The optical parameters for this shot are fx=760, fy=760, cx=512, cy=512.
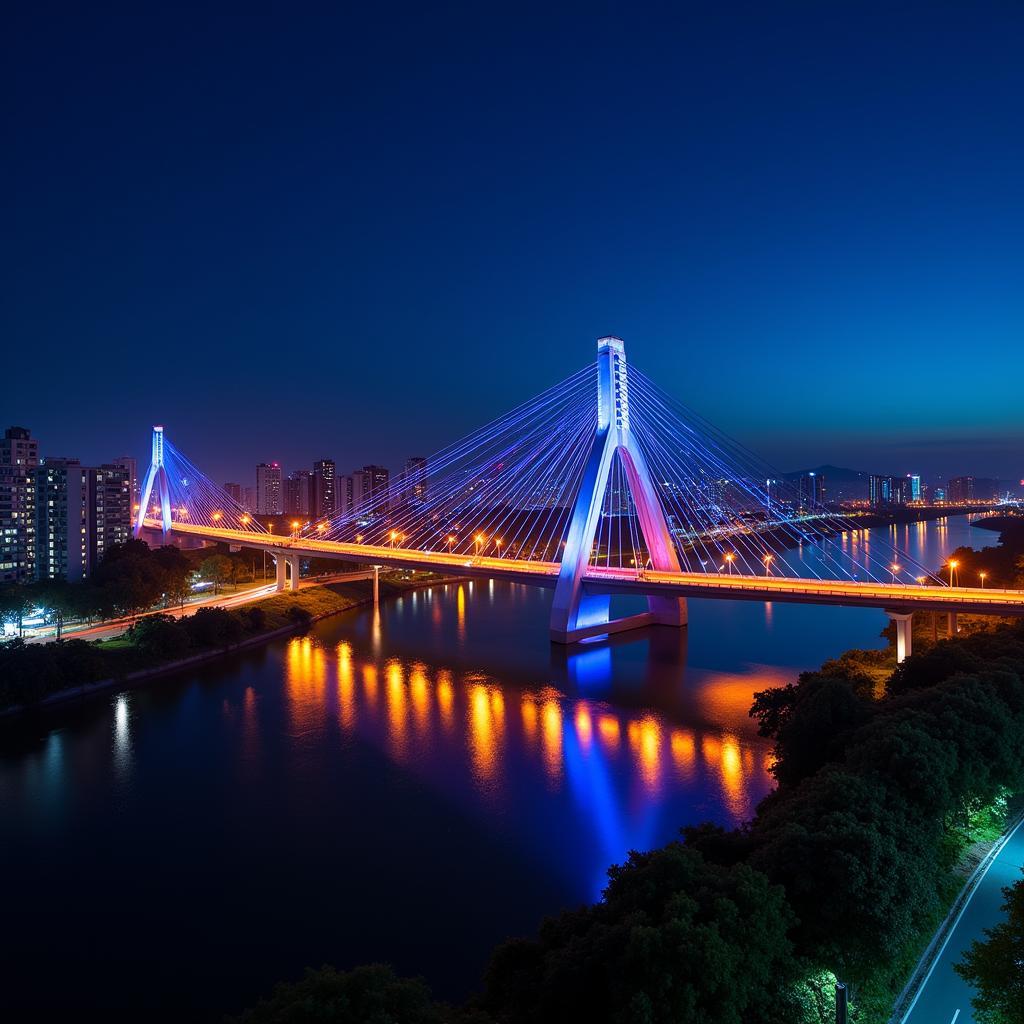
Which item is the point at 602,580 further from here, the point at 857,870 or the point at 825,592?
the point at 857,870

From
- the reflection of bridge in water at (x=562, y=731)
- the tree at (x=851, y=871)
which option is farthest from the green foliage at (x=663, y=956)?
the reflection of bridge in water at (x=562, y=731)

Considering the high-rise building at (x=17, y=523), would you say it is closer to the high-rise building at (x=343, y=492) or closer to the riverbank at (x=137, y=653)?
the riverbank at (x=137, y=653)

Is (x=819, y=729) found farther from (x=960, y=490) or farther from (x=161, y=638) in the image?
(x=960, y=490)

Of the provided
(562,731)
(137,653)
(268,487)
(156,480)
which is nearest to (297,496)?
(268,487)

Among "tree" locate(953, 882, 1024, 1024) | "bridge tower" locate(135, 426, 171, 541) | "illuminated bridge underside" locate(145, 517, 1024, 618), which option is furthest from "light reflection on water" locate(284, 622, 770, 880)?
"bridge tower" locate(135, 426, 171, 541)

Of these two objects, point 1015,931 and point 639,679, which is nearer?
point 1015,931

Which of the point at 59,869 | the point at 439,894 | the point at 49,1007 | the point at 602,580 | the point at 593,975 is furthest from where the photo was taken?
the point at 602,580

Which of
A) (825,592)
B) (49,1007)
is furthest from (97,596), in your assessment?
(825,592)
